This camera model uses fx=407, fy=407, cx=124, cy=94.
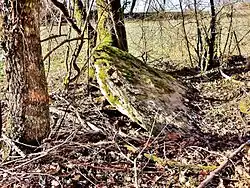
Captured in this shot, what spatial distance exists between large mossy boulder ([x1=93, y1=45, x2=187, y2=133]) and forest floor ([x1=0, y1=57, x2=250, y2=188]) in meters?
0.18

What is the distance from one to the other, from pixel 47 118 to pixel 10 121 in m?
0.33

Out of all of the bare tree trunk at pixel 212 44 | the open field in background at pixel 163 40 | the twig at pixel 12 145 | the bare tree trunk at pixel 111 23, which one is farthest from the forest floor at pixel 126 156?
the bare tree trunk at pixel 212 44

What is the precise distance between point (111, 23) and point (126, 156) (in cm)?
330

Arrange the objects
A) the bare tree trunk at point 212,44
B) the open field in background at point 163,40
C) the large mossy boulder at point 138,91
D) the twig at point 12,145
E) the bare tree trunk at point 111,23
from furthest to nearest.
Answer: the bare tree trunk at point 212,44 < the open field in background at point 163,40 < the bare tree trunk at point 111,23 < the large mossy boulder at point 138,91 < the twig at point 12,145

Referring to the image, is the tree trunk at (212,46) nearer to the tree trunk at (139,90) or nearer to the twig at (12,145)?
the tree trunk at (139,90)

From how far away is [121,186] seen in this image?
3293mm

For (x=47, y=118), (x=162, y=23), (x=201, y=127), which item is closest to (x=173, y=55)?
(x=162, y=23)

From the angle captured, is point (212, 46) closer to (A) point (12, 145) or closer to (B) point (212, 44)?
(B) point (212, 44)

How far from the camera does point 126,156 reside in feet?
11.9

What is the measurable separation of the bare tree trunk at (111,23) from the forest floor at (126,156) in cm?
182

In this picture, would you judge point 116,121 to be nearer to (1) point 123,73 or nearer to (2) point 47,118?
(1) point 123,73

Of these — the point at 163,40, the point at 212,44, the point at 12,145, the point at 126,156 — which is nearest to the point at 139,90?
the point at 126,156

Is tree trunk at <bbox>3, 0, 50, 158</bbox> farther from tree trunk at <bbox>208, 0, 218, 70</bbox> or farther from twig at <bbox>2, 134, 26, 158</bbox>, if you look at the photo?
tree trunk at <bbox>208, 0, 218, 70</bbox>

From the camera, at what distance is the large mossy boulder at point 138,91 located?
449cm
